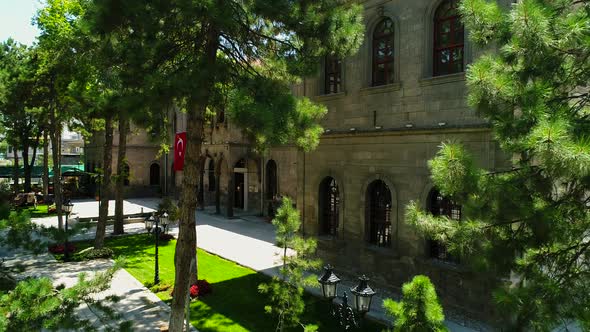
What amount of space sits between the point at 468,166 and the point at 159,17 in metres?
6.40

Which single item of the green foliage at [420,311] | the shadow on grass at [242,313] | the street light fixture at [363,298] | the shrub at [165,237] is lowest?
the shadow on grass at [242,313]

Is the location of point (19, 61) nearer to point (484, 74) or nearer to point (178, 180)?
point (178, 180)

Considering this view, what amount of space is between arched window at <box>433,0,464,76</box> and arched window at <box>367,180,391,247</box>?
12.0 ft

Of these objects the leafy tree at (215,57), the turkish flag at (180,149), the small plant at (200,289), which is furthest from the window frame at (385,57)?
the small plant at (200,289)

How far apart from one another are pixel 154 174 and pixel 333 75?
27843 mm

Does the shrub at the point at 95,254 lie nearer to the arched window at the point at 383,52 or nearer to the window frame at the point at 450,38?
the arched window at the point at 383,52

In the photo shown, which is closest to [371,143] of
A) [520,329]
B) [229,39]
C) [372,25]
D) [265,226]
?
[372,25]

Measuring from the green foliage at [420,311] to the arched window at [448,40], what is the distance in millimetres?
7707

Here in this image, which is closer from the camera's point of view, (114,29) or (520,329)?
(520,329)

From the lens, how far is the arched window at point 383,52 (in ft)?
40.2

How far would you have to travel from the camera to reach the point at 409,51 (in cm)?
1142

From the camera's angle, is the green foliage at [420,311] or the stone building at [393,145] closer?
the green foliage at [420,311]

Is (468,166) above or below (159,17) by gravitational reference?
below

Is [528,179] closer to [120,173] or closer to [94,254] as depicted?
[94,254]
